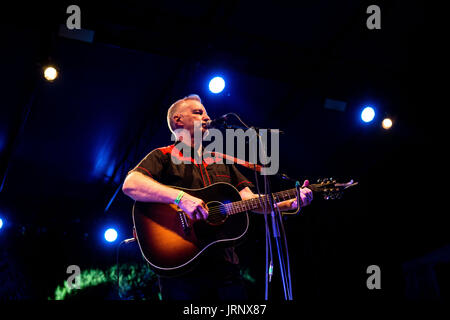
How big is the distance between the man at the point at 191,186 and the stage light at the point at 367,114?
12.5ft

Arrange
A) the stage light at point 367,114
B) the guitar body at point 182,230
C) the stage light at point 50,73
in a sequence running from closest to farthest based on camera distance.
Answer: the guitar body at point 182,230 < the stage light at point 50,73 < the stage light at point 367,114

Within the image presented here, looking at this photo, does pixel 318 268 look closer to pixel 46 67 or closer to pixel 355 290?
pixel 355 290

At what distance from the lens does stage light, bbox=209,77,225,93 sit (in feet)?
16.9

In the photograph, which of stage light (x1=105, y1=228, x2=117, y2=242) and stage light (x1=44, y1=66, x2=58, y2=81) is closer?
stage light (x1=44, y1=66, x2=58, y2=81)

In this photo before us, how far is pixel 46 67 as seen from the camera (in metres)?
4.85

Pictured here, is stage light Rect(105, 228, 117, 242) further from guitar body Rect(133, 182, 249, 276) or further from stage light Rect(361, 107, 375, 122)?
guitar body Rect(133, 182, 249, 276)

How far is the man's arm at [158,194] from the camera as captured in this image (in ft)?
7.95

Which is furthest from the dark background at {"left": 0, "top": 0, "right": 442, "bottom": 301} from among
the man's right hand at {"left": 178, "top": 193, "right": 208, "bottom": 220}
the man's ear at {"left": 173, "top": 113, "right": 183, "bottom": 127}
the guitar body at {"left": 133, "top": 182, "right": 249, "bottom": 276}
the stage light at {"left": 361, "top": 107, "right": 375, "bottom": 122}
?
the man's right hand at {"left": 178, "top": 193, "right": 208, "bottom": 220}

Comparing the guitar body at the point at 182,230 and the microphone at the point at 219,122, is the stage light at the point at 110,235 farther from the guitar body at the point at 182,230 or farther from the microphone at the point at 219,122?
the microphone at the point at 219,122

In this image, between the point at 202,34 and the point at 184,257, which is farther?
the point at 202,34

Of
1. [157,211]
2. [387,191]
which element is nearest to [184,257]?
[157,211]

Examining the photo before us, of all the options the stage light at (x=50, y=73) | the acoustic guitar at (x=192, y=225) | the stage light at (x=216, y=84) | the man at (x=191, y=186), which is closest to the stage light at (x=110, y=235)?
the stage light at (x=50, y=73)

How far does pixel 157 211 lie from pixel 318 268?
19.3 ft
